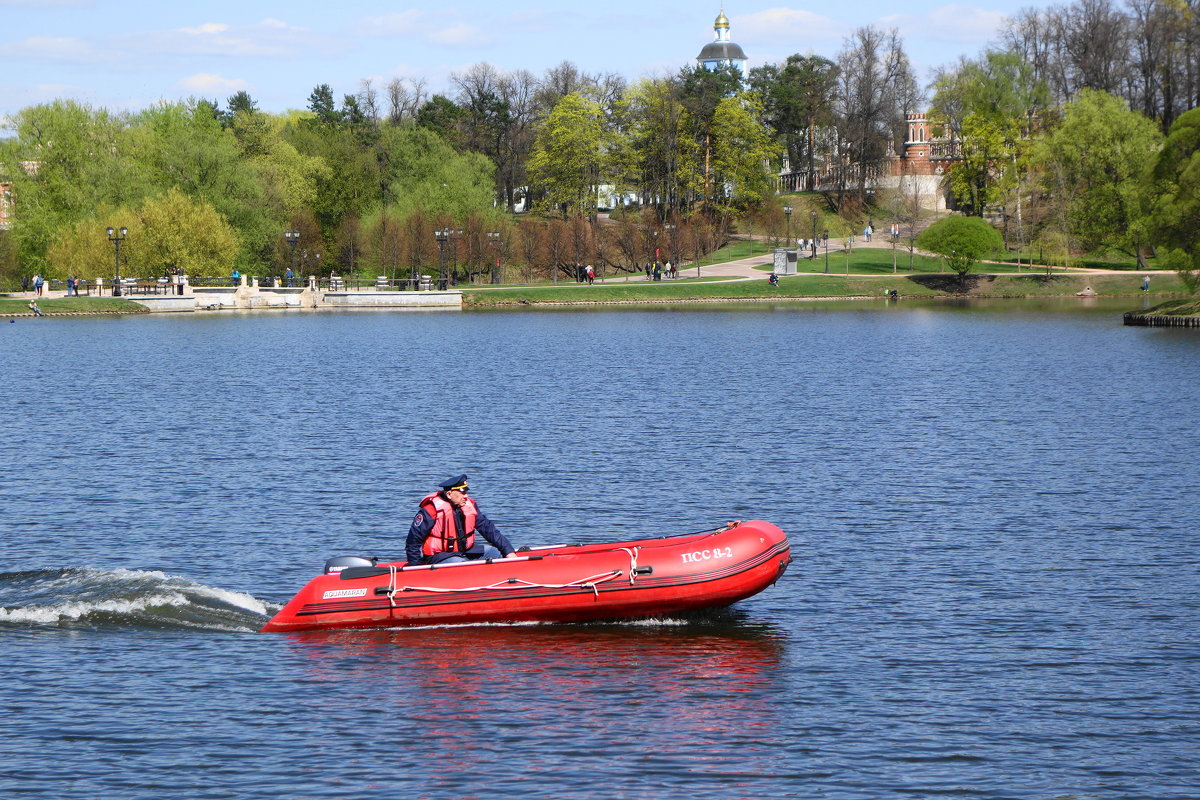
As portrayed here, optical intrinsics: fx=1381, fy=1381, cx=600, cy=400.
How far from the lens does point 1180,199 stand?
6725 cm

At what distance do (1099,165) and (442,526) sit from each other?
89.9 meters

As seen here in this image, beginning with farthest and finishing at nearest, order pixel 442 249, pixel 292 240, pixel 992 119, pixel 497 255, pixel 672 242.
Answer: pixel 992 119, pixel 672 242, pixel 497 255, pixel 292 240, pixel 442 249

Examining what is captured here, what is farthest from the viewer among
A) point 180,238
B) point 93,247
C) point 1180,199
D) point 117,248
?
point 93,247

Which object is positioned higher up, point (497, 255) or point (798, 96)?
point (798, 96)

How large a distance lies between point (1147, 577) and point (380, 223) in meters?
95.5

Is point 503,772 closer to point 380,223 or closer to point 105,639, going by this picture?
point 105,639

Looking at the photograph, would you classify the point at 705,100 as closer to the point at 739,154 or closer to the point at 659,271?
the point at 739,154

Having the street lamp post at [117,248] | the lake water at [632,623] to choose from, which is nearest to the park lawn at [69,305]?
the street lamp post at [117,248]

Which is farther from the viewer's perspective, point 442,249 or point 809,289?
point 809,289

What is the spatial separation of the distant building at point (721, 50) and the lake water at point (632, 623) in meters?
143

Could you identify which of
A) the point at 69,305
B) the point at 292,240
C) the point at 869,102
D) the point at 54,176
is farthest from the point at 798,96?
the point at 69,305

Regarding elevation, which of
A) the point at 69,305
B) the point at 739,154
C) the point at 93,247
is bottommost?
the point at 69,305

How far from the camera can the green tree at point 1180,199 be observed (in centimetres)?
6606

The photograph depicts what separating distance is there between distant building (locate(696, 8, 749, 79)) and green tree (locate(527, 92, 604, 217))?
60605 millimetres
